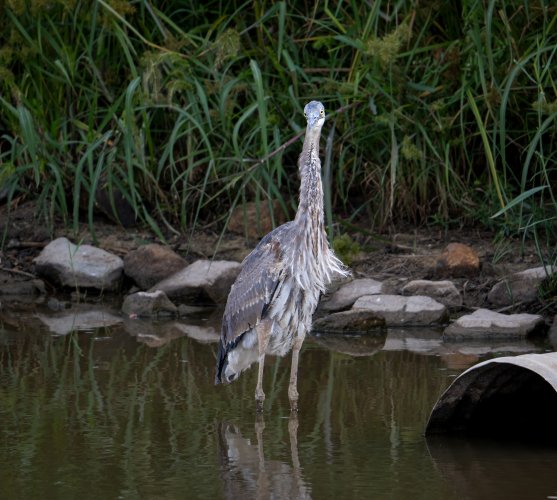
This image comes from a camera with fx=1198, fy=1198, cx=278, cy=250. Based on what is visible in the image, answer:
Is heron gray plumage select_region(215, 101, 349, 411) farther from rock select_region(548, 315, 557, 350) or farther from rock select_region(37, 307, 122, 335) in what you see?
rock select_region(37, 307, 122, 335)

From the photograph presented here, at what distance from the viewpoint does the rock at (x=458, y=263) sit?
9.30 metres

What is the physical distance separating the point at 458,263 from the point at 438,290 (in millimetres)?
420

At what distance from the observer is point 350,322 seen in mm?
8578

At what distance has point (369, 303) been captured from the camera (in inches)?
349

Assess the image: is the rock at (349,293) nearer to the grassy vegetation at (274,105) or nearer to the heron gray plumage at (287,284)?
the grassy vegetation at (274,105)

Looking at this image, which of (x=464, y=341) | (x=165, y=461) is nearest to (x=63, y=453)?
(x=165, y=461)

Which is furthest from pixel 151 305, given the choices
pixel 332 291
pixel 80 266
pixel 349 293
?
pixel 349 293

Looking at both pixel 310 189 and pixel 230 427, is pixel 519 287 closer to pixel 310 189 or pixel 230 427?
pixel 310 189

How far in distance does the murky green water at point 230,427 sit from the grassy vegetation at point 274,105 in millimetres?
1905

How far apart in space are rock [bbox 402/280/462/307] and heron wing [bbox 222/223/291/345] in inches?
92.8

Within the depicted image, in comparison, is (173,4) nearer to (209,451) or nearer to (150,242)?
(150,242)

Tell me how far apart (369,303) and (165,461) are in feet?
12.1

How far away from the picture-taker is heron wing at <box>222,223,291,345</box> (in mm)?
6762

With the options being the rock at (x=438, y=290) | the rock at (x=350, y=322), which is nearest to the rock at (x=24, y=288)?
the rock at (x=350, y=322)
